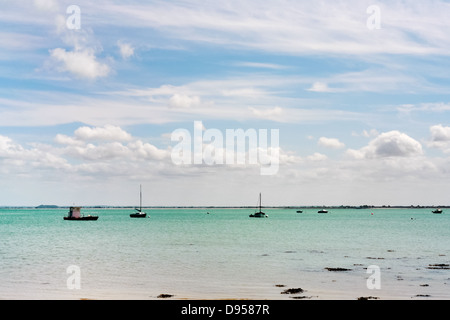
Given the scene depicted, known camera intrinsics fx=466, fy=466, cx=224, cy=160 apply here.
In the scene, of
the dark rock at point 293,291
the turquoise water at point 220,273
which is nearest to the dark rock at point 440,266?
the turquoise water at point 220,273

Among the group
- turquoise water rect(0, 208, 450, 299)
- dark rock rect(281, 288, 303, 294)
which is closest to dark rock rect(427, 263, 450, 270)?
turquoise water rect(0, 208, 450, 299)

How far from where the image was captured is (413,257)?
2219 inches

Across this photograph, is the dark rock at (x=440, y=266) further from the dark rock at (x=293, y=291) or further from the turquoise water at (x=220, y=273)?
the dark rock at (x=293, y=291)

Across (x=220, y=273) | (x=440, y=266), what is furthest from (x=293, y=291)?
(x=440, y=266)

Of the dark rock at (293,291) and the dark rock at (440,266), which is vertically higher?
the dark rock at (293,291)

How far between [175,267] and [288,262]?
41.5 feet

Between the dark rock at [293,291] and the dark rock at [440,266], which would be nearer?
the dark rock at [293,291]

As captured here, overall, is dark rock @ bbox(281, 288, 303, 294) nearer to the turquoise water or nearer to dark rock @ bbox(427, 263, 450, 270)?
the turquoise water

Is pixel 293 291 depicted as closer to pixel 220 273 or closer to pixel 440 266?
pixel 220 273

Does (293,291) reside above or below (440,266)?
above

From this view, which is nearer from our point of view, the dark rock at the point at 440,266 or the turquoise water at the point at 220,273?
the turquoise water at the point at 220,273

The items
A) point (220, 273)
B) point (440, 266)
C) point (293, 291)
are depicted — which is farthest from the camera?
point (440, 266)
